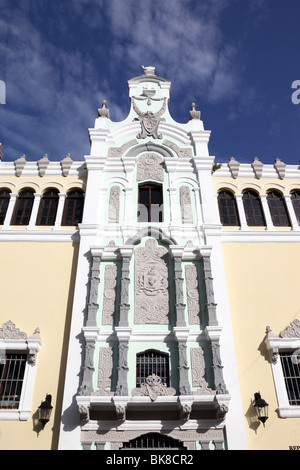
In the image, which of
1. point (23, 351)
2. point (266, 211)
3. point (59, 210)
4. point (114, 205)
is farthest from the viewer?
point (266, 211)

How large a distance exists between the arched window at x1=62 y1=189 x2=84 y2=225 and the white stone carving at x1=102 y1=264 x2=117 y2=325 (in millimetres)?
2749

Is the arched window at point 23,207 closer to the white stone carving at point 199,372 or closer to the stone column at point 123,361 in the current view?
the stone column at point 123,361

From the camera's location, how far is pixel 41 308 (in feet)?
40.7

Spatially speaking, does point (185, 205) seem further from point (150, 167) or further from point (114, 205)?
point (114, 205)

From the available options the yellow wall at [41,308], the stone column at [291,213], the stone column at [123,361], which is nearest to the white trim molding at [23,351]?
the yellow wall at [41,308]

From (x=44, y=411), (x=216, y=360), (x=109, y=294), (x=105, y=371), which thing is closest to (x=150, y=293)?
(x=109, y=294)

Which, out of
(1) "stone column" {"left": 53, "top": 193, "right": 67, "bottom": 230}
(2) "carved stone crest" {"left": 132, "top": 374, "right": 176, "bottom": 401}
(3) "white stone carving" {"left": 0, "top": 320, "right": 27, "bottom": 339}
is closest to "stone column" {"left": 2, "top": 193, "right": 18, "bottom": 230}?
(1) "stone column" {"left": 53, "top": 193, "right": 67, "bottom": 230}

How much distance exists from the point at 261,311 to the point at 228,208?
14.7 feet

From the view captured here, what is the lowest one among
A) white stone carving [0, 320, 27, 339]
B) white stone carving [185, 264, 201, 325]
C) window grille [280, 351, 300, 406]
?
window grille [280, 351, 300, 406]

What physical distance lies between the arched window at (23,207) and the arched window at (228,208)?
24.7 ft

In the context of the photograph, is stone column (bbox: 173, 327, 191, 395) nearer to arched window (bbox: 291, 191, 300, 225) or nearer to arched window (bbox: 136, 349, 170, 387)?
arched window (bbox: 136, 349, 170, 387)

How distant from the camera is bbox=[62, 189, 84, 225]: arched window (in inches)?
577

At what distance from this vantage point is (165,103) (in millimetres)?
17141
